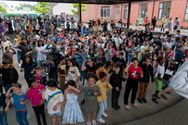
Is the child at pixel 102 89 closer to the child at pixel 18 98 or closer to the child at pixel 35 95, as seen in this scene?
the child at pixel 35 95

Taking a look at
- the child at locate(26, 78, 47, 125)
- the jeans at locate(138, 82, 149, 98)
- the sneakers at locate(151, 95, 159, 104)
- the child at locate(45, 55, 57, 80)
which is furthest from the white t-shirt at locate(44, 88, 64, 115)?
the sneakers at locate(151, 95, 159, 104)

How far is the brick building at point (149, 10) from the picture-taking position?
24516 mm

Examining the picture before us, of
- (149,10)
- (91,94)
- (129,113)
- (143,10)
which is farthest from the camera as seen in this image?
(143,10)

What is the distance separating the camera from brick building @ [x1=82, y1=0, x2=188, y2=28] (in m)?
24.5

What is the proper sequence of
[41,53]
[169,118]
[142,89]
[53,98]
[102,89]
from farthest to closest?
[41,53]
[142,89]
[169,118]
[102,89]
[53,98]

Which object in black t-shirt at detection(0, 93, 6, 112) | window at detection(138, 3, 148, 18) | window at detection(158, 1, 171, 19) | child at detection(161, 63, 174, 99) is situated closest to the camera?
black t-shirt at detection(0, 93, 6, 112)

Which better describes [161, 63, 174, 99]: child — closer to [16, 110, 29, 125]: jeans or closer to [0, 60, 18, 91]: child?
[16, 110, 29, 125]: jeans

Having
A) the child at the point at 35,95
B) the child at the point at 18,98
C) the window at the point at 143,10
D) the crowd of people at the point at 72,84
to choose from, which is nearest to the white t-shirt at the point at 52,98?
the crowd of people at the point at 72,84

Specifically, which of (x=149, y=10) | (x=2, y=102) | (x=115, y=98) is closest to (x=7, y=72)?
(x=2, y=102)

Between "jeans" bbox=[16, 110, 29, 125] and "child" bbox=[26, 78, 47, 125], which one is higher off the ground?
"child" bbox=[26, 78, 47, 125]

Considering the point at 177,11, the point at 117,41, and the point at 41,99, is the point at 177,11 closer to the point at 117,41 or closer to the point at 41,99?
the point at 117,41

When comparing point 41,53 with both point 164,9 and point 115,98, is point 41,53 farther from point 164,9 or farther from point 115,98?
point 164,9

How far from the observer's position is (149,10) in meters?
29.9

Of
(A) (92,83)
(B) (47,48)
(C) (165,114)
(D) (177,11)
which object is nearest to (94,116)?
(A) (92,83)
